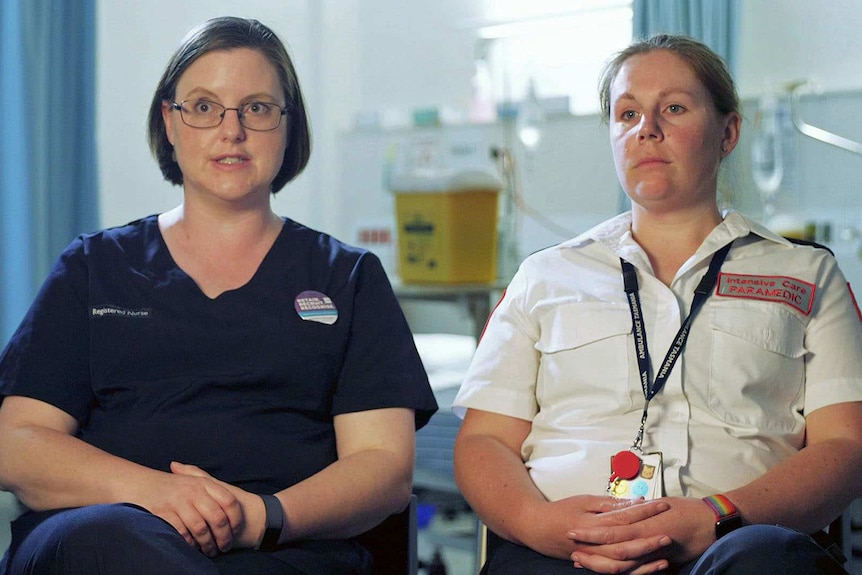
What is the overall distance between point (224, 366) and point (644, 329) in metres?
0.68

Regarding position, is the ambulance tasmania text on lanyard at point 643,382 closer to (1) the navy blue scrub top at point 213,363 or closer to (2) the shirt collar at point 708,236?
(2) the shirt collar at point 708,236

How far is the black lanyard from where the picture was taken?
4.63 ft

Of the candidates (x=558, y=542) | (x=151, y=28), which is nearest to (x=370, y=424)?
(x=558, y=542)

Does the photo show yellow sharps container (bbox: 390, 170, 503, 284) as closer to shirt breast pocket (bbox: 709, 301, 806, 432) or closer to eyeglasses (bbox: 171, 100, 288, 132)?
eyeglasses (bbox: 171, 100, 288, 132)

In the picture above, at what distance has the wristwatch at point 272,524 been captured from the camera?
127cm

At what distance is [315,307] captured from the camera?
148 cm

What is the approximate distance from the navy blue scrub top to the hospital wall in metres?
1.64

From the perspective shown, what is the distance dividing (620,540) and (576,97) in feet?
11.4

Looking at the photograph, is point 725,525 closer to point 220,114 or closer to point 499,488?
point 499,488

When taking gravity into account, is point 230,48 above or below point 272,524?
above

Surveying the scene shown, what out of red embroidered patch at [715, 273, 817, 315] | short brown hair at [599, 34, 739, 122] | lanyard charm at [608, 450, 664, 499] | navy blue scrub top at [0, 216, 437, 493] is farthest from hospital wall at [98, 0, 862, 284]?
navy blue scrub top at [0, 216, 437, 493]

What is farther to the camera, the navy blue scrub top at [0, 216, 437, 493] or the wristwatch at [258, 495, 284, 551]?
the navy blue scrub top at [0, 216, 437, 493]

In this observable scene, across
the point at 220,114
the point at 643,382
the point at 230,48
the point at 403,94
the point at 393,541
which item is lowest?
the point at 393,541

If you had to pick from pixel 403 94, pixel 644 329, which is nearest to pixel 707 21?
pixel 403 94
